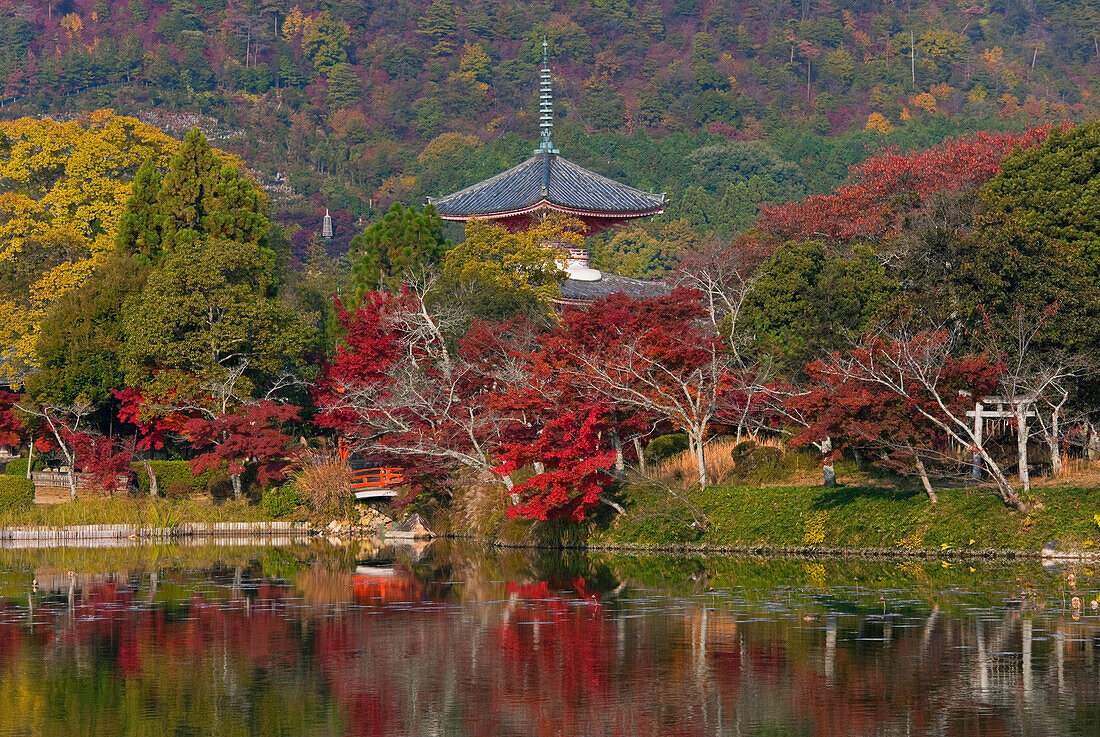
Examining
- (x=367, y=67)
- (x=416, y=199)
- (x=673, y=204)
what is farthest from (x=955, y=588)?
(x=367, y=67)

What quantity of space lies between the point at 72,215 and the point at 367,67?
88.8 metres

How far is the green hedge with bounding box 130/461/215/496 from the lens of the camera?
145 feet

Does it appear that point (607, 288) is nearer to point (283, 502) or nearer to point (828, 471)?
point (283, 502)

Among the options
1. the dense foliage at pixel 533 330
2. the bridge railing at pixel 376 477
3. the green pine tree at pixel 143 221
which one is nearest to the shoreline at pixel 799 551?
the dense foliage at pixel 533 330

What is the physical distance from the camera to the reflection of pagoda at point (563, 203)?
5497 centimetres

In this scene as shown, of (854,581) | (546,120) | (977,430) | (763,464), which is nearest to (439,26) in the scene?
(546,120)

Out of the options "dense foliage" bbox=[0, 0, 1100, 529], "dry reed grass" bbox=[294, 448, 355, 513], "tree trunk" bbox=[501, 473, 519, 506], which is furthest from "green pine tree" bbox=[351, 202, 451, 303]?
"tree trunk" bbox=[501, 473, 519, 506]

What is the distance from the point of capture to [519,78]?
13350 centimetres

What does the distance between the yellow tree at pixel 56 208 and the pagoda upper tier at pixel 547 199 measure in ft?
36.7

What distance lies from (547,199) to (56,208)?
56.4ft

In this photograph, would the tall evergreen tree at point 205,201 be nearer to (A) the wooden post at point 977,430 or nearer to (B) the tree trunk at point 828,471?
(B) the tree trunk at point 828,471

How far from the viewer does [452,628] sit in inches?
880

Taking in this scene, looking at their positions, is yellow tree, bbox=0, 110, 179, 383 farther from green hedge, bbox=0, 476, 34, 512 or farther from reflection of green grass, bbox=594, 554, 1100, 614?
reflection of green grass, bbox=594, 554, 1100, 614

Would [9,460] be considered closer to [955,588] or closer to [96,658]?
[96,658]
